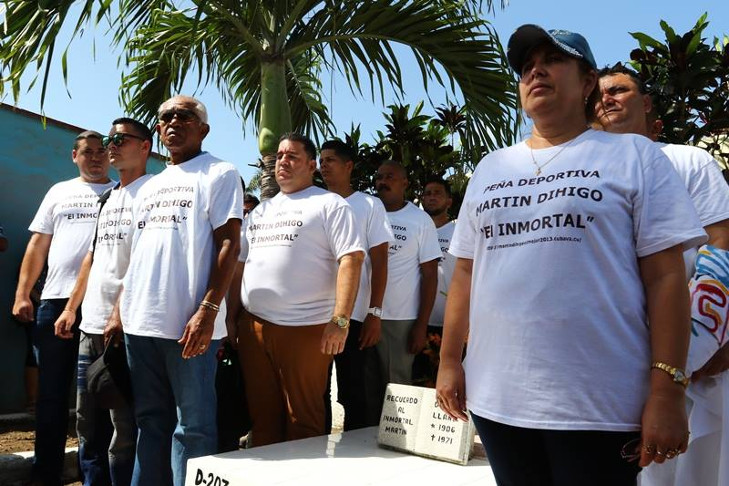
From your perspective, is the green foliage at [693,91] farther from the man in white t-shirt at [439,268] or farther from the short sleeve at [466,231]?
the short sleeve at [466,231]

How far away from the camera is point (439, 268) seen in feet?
15.2

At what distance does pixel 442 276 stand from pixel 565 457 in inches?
127

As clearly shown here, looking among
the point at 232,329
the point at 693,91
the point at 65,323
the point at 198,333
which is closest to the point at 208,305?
the point at 198,333

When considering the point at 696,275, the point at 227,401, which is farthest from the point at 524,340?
the point at 227,401

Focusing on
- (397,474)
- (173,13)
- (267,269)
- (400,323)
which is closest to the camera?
(397,474)

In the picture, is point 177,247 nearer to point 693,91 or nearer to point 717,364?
point 717,364

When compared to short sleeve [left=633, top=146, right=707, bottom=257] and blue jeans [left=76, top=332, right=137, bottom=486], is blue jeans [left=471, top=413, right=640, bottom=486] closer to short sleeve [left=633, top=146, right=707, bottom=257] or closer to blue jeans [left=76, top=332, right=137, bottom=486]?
short sleeve [left=633, top=146, right=707, bottom=257]

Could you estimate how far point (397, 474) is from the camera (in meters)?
2.69

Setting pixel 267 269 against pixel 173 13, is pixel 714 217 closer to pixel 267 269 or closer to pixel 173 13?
pixel 267 269

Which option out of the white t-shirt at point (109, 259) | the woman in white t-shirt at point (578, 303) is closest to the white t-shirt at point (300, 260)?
the white t-shirt at point (109, 259)

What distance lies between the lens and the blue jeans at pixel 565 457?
53.6 inches

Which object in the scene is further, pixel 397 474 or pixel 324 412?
pixel 324 412

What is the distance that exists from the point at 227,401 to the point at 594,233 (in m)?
2.37

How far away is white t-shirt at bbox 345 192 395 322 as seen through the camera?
3750mm
